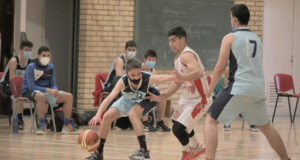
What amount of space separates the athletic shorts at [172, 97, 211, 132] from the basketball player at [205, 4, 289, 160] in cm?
65

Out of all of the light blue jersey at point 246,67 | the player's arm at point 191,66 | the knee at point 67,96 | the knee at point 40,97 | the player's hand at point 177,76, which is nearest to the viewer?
the light blue jersey at point 246,67

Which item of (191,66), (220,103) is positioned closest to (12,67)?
(191,66)

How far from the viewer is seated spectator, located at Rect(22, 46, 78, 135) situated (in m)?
8.19

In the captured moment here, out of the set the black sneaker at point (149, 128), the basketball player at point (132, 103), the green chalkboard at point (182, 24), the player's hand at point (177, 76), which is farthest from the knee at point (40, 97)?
the green chalkboard at point (182, 24)

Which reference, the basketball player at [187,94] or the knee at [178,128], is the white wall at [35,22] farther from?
the knee at [178,128]

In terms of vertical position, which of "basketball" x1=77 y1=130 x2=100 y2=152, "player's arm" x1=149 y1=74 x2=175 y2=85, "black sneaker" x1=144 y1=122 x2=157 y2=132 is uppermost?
"player's arm" x1=149 y1=74 x2=175 y2=85

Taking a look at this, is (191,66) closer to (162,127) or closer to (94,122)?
(94,122)

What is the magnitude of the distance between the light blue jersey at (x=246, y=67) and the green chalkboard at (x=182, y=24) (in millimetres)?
7434

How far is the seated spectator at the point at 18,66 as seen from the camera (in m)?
8.98

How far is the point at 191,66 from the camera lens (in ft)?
16.8

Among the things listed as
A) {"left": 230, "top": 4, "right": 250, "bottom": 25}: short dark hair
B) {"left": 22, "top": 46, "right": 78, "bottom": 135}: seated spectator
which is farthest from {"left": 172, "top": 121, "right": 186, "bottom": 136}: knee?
{"left": 22, "top": 46, "right": 78, "bottom": 135}: seated spectator

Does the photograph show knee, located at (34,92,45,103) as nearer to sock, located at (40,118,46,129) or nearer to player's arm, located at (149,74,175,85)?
sock, located at (40,118,46,129)

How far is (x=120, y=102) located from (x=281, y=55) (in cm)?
905

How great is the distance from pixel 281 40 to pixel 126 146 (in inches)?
318
